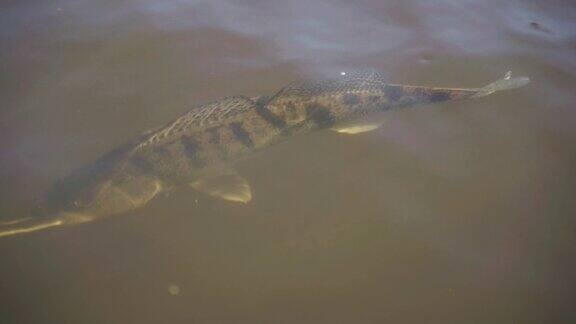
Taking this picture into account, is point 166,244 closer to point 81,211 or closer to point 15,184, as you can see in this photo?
point 81,211

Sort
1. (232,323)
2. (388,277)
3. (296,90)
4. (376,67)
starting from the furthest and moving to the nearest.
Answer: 1. (376,67)
2. (296,90)
3. (388,277)
4. (232,323)

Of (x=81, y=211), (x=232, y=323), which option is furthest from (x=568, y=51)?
(x=81, y=211)

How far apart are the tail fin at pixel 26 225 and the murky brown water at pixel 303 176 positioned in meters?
0.09

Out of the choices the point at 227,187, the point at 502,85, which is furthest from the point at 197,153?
the point at 502,85

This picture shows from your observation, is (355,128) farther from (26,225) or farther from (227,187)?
(26,225)

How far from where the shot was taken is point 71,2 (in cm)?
648

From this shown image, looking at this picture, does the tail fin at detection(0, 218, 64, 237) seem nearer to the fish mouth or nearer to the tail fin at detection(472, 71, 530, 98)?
the fish mouth

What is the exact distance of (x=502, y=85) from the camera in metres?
4.90

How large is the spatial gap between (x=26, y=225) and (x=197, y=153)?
1.77 meters

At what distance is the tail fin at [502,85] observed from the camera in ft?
16.0

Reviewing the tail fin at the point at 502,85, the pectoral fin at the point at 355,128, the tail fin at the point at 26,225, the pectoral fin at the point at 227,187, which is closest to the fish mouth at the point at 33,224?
the tail fin at the point at 26,225

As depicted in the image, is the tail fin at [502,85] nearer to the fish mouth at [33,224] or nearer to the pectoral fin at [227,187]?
the pectoral fin at [227,187]

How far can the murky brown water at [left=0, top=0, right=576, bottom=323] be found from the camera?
3613 mm

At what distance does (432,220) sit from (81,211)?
3.55m
